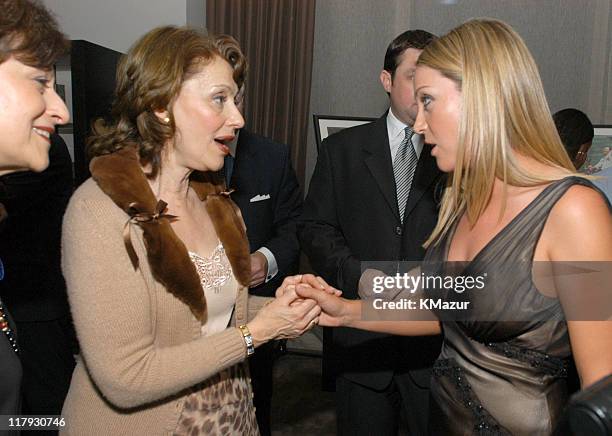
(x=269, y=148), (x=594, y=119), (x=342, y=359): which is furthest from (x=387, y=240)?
(x=594, y=119)

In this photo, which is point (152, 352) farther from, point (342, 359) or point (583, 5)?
point (583, 5)

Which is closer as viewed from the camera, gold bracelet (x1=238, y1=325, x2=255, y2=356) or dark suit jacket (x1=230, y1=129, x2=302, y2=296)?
gold bracelet (x1=238, y1=325, x2=255, y2=356)

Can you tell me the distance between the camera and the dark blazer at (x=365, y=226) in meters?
2.49

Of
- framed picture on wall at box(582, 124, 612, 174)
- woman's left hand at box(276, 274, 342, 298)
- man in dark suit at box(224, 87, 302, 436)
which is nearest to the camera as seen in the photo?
woman's left hand at box(276, 274, 342, 298)

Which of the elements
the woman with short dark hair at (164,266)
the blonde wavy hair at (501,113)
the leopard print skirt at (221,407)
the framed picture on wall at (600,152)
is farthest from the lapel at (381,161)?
the framed picture on wall at (600,152)

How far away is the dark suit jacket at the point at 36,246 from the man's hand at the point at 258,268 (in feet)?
2.67

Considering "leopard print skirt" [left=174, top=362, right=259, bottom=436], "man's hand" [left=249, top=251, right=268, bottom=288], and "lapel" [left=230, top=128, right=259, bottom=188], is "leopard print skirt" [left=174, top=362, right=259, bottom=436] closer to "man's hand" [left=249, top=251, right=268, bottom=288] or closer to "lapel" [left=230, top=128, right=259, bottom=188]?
"man's hand" [left=249, top=251, right=268, bottom=288]

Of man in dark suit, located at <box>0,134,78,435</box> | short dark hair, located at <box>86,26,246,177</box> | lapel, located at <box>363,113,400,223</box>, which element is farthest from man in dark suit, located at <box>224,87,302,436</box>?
short dark hair, located at <box>86,26,246,177</box>

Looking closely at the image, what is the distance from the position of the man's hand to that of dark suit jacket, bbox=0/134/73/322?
814 mm

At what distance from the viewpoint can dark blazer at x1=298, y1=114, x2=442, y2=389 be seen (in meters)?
2.49

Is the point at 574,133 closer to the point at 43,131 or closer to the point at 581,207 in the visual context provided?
the point at 581,207

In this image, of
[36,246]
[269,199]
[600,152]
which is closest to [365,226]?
[269,199]

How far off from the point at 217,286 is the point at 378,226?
106 centimetres

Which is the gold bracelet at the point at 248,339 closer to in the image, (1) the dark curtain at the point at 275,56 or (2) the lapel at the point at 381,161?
(2) the lapel at the point at 381,161
